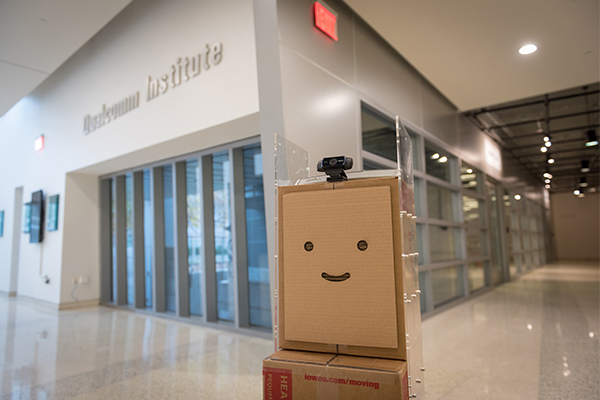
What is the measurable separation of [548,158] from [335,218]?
38.6ft

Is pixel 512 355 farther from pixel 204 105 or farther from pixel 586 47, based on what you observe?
pixel 204 105

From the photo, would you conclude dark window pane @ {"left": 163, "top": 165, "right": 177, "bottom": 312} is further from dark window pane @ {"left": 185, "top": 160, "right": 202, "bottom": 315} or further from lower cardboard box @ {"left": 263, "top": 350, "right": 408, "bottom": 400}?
lower cardboard box @ {"left": 263, "top": 350, "right": 408, "bottom": 400}

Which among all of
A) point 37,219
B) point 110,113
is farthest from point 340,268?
point 37,219

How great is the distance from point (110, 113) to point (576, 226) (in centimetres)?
2067

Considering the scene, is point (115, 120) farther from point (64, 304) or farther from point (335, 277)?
point (335, 277)

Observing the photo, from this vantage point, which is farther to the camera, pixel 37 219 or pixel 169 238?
pixel 37 219

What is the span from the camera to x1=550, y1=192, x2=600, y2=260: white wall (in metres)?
17.9

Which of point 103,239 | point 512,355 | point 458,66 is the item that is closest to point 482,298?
point 512,355

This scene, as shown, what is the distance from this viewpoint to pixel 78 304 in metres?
6.29

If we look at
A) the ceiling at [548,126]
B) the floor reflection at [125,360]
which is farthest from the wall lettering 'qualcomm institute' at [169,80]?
the ceiling at [548,126]

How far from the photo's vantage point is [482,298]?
617cm

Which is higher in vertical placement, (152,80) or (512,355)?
(152,80)

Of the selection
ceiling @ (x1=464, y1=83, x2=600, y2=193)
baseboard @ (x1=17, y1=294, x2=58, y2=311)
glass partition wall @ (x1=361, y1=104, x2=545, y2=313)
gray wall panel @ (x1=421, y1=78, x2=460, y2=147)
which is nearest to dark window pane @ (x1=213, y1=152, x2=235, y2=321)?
glass partition wall @ (x1=361, y1=104, x2=545, y2=313)

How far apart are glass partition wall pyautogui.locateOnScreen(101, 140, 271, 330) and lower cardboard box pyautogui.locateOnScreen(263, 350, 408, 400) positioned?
110 inches
